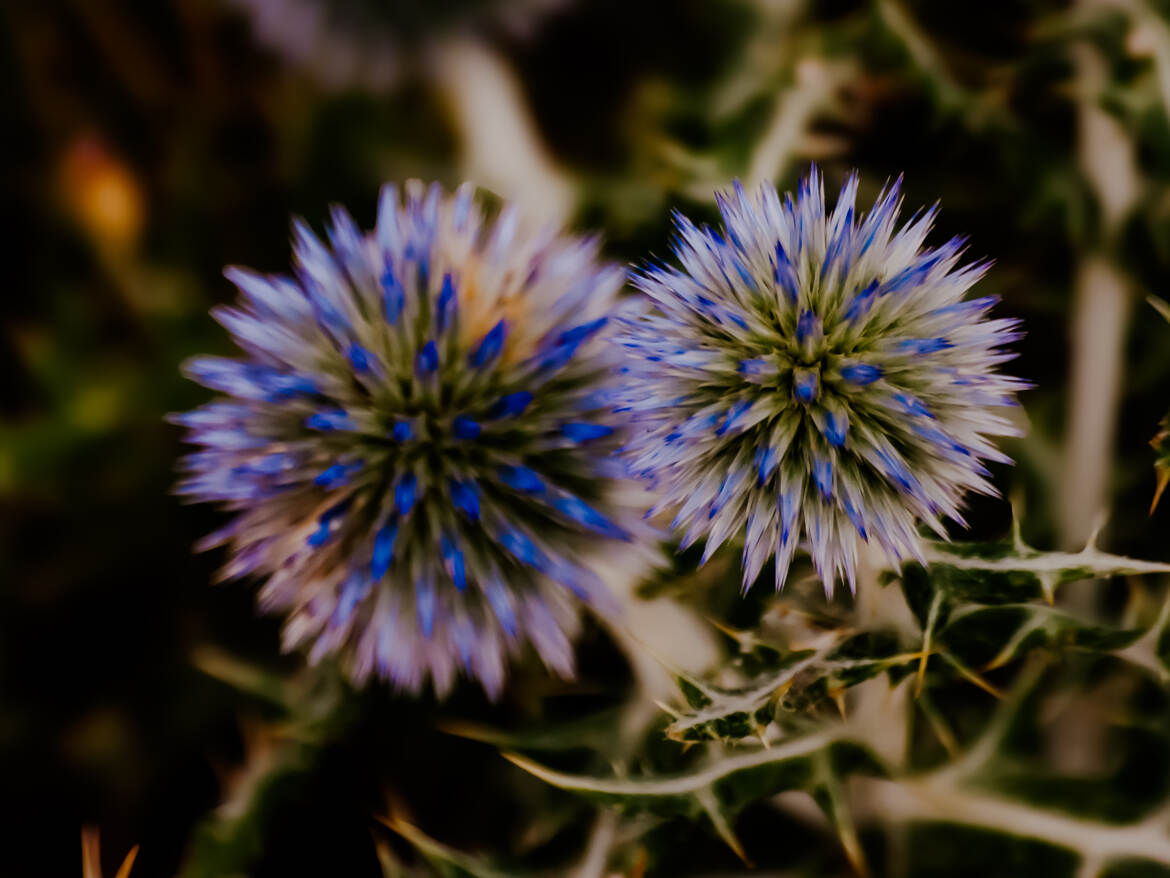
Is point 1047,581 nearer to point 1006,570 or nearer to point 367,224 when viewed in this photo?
point 1006,570

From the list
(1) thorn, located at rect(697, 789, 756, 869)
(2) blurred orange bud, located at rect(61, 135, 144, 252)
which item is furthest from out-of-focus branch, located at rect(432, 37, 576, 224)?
(1) thorn, located at rect(697, 789, 756, 869)

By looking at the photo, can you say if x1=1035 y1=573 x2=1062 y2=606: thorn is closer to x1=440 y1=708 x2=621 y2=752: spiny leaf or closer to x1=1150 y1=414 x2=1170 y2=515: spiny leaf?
x1=1150 y1=414 x2=1170 y2=515: spiny leaf

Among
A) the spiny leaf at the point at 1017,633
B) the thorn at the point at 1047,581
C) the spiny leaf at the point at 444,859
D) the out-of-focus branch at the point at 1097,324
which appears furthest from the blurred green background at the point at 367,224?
the thorn at the point at 1047,581

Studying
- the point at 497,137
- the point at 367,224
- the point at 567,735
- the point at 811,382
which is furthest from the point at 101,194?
the point at 811,382

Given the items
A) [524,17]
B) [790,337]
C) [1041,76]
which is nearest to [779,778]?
[790,337]

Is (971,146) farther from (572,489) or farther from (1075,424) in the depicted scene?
(572,489)

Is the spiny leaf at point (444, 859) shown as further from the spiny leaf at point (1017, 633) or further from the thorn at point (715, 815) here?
the spiny leaf at point (1017, 633)
